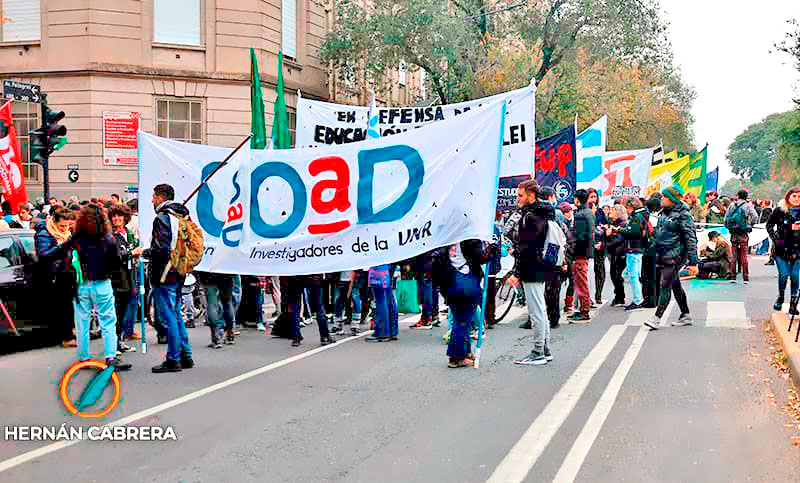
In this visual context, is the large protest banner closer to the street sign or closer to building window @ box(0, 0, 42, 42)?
the street sign

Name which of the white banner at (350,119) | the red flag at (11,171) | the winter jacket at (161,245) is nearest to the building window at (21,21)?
the red flag at (11,171)

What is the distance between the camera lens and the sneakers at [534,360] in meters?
9.82

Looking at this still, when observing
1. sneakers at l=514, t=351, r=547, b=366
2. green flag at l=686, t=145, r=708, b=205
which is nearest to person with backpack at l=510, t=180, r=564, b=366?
sneakers at l=514, t=351, r=547, b=366

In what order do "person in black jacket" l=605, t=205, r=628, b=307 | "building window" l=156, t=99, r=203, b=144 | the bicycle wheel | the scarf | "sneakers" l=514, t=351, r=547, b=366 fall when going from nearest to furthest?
1. "sneakers" l=514, t=351, r=547, b=366
2. the scarf
3. the bicycle wheel
4. "person in black jacket" l=605, t=205, r=628, b=307
5. "building window" l=156, t=99, r=203, b=144

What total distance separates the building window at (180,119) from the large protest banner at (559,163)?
13.5 meters

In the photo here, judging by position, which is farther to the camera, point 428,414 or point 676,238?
point 676,238

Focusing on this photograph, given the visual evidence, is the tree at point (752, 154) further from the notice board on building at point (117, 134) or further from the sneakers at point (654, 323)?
the sneakers at point (654, 323)

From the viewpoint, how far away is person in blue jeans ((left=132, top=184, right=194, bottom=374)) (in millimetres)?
9461

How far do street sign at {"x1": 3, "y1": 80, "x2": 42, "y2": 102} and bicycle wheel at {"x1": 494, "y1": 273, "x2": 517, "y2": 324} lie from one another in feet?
27.2

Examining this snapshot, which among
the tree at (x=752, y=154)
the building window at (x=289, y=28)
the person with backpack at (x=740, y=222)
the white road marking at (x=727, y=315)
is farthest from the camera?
the tree at (x=752, y=154)

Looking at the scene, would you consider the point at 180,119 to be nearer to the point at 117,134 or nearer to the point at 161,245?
the point at 117,134

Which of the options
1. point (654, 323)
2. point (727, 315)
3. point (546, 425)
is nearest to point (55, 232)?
point (546, 425)

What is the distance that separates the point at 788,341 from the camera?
10289mm

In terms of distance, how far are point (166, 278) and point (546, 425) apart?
4.30 meters
